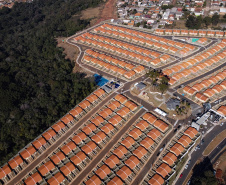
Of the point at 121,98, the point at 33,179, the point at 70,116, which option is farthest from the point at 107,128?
the point at 33,179

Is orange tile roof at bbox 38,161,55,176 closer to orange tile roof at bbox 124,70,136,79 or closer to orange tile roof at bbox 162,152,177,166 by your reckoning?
orange tile roof at bbox 162,152,177,166

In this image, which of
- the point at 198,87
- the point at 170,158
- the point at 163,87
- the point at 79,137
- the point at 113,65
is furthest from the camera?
the point at 113,65

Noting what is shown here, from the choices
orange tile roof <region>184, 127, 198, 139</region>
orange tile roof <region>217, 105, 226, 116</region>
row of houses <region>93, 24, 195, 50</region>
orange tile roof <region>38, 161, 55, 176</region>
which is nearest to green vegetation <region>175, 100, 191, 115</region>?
orange tile roof <region>184, 127, 198, 139</region>

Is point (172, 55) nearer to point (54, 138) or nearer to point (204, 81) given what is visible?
point (204, 81)

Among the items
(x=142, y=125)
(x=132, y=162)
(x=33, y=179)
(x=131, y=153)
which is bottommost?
(x=131, y=153)

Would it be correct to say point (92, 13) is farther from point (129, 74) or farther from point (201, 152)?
point (201, 152)

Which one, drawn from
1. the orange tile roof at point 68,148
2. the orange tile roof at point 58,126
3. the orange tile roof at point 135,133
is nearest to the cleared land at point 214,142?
the orange tile roof at point 135,133

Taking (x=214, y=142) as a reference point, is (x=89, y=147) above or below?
above
